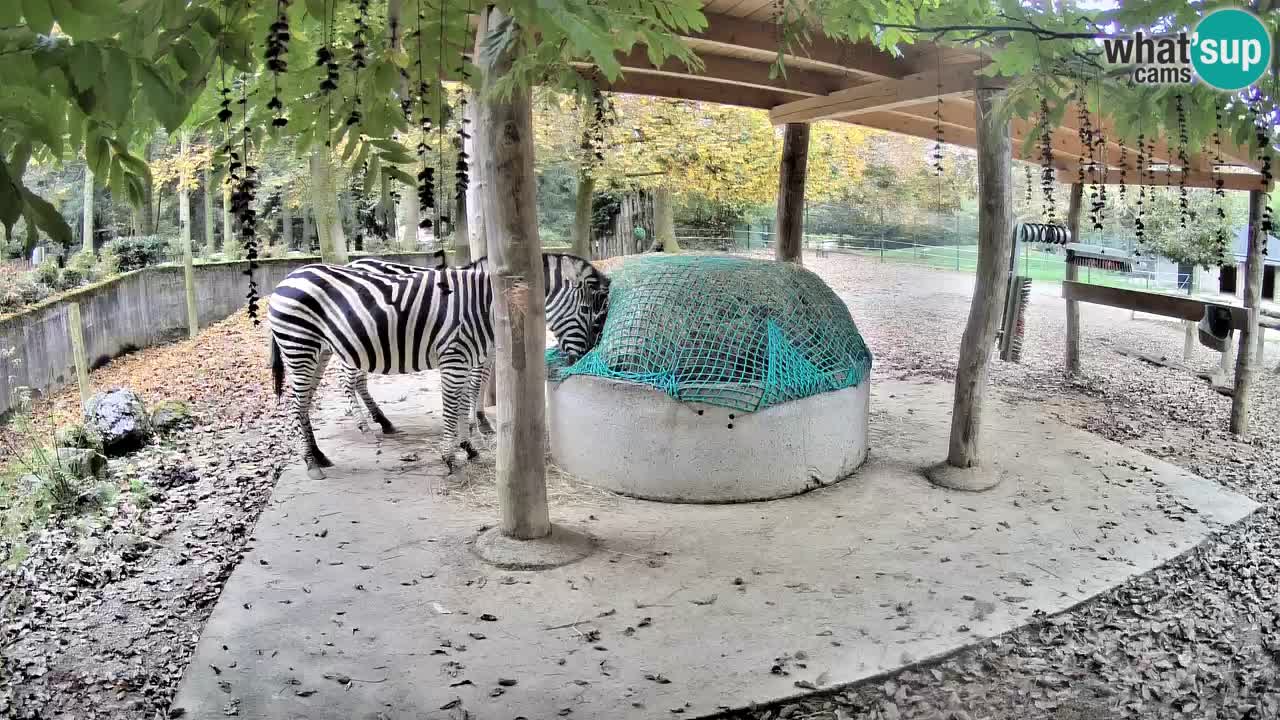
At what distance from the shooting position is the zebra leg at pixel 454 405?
674 cm

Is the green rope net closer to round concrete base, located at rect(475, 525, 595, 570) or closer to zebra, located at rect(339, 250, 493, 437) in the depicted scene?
zebra, located at rect(339, 250, 493, 437)

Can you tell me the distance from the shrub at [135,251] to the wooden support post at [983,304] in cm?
1327

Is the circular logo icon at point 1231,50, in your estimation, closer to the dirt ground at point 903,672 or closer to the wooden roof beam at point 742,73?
the dirt ground at point 903,672

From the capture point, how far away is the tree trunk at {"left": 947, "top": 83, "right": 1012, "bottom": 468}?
632 centimetres

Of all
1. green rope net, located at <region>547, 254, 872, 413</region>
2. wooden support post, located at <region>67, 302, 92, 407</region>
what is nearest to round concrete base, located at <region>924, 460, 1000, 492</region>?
green rope net, located at <region>547, 254, 872, 413</region>

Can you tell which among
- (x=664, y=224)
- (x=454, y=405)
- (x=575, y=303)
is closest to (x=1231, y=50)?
(x=575, y=303)

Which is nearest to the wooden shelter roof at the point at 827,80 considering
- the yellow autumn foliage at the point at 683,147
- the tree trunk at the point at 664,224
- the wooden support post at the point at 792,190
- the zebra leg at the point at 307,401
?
the wooden support post at the point at 792,190

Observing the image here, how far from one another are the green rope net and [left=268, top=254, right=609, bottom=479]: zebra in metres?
0.71

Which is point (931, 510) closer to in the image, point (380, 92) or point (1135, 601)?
point (1135, 601)

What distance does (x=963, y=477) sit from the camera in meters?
6.49

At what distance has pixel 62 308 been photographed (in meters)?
10.0

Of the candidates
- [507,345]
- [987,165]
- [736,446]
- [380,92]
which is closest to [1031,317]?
[987,165]

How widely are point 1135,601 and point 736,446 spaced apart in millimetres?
2517

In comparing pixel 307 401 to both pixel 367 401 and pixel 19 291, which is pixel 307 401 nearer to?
pixel 367 401
